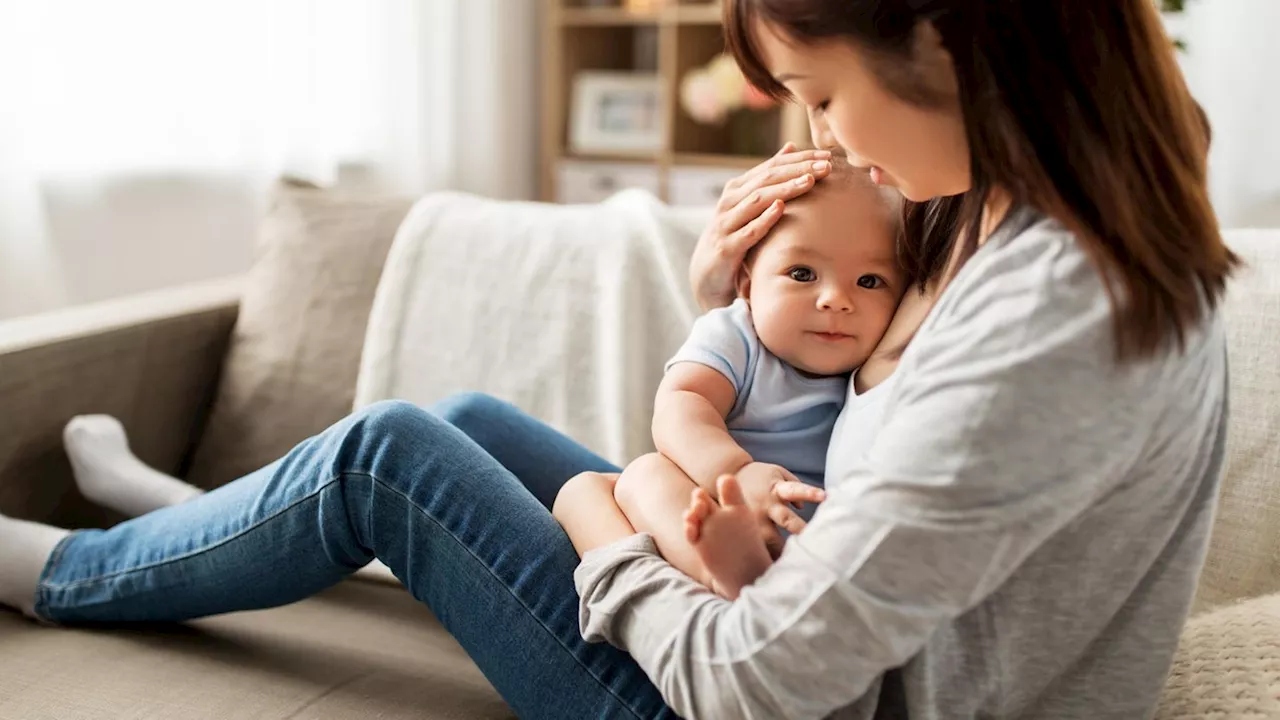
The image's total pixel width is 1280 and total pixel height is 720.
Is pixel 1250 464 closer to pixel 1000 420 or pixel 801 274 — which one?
pixel 801 274

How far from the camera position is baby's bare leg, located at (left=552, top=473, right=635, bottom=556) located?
102 cm

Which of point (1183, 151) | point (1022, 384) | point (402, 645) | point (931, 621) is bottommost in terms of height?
point (402, 645)

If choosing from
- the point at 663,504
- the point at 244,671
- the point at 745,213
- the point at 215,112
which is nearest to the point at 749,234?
the point at 745,213

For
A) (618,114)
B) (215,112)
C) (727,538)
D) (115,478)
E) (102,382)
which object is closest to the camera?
(727,538)

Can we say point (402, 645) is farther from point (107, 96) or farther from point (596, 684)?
point (107, 96)

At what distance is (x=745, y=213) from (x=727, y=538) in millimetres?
395

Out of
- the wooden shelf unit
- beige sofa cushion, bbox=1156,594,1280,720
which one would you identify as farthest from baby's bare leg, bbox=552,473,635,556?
the wooden shelf unit

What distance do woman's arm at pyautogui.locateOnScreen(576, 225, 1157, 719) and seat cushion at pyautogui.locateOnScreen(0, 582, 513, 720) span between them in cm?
52

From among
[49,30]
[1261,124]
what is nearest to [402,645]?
[49,30]

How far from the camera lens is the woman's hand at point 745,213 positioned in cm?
111

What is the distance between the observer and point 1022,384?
0.72 m

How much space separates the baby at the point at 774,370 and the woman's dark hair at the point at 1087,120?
0.97ft

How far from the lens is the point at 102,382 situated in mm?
1697

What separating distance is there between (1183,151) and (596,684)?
0.58 m
